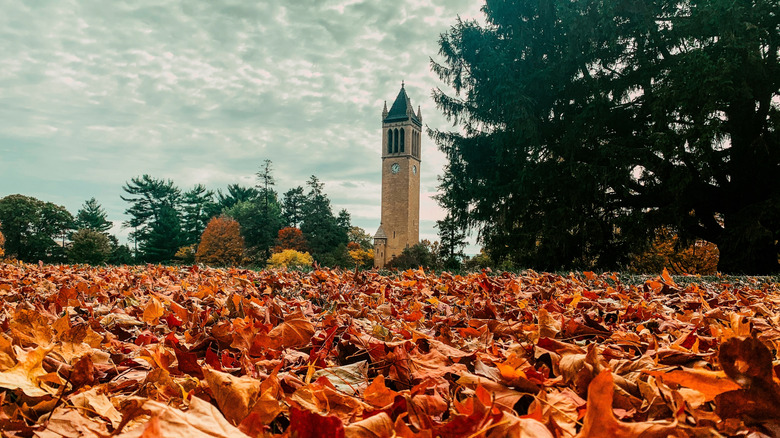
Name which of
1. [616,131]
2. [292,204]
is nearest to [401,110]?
[292,204]

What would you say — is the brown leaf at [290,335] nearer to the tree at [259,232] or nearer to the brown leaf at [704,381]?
the brown leaf at [704,381]

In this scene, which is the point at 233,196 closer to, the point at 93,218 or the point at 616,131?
the point at 93,218

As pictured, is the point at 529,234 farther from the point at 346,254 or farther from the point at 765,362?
the point at 346,254

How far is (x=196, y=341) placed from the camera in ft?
3.85

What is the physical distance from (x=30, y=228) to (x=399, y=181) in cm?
3420

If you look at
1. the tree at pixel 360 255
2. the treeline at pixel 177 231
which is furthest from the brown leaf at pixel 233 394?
the tree at pixel 360 255

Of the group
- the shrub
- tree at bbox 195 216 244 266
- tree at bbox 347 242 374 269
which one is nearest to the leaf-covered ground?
tree at bbox 195 216 244 266

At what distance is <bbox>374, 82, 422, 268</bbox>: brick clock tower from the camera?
48.2 metres

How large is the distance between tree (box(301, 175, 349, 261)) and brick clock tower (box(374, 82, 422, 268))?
19.9 feet

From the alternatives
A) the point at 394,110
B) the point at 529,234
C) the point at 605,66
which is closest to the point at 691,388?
the point at 529,234

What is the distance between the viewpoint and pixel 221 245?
39.6m

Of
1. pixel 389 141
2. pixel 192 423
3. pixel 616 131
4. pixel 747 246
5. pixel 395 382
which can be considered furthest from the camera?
pixel 389 141

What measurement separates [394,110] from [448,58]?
3542 centimetres

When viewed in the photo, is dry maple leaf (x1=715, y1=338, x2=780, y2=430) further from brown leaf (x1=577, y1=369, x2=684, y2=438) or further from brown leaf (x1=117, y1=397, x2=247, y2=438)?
brown leaf (x1=117, y1=397, x2=247, y2=438)
